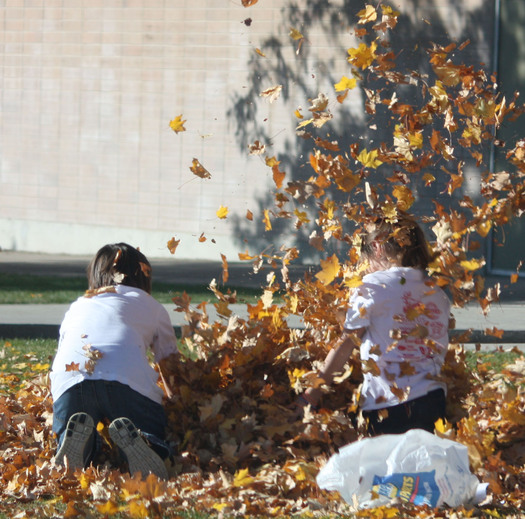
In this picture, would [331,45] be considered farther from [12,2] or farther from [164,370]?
[164,370]

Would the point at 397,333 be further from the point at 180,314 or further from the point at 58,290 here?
the point at 58,290


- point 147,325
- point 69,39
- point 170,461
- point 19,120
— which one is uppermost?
point 69,39

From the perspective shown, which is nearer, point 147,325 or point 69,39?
point 147,325

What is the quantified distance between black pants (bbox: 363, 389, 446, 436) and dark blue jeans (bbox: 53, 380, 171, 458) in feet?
2.99

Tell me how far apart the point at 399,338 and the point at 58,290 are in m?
8.21

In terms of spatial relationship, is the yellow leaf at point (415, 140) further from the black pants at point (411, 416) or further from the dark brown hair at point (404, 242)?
the black pants at point (411, 416)

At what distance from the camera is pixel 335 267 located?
4.91m

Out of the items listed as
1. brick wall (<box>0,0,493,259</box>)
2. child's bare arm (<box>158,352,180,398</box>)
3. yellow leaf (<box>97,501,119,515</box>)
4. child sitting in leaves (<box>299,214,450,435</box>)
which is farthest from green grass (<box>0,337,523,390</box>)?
brick wall (<box>0,0,493,259</box>)

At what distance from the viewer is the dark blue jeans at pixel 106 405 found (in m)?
4.60

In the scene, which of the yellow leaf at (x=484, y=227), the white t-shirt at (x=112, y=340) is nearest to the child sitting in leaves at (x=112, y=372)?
the white t-shirt at (x=112, y=340)

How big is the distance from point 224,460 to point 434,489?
1141 mm

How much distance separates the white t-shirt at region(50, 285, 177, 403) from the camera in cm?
467

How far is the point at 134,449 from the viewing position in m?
4.39

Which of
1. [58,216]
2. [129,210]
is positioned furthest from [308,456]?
[58,216]
